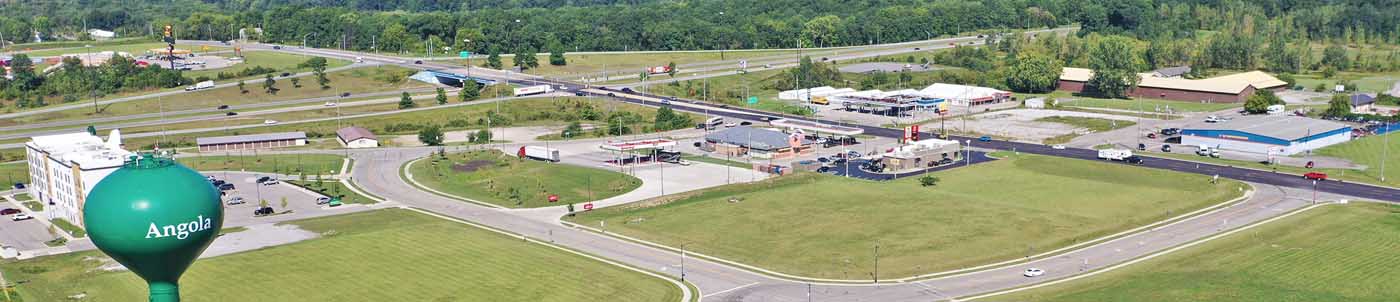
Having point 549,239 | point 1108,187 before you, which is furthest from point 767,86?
Answer: point 549,239

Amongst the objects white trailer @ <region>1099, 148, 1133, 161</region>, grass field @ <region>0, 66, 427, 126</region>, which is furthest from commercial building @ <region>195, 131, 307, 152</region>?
white trailer @ <region>1099, 148, 1133, 161</region>

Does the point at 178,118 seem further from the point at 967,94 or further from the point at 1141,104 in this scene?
the point at 1141,104

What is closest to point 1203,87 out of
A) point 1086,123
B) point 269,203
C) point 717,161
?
point 1086,123

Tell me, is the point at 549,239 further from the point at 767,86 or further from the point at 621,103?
the point at 767,86

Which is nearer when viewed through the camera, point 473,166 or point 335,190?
point 335,190

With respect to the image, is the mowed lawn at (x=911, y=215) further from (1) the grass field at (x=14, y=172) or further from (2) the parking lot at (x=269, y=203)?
(1) the grass field at (x=14, y=172)

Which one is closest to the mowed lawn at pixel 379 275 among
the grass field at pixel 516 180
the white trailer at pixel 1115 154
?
the grass field at pixel 516 180

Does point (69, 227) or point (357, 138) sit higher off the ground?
point (357, 138)
